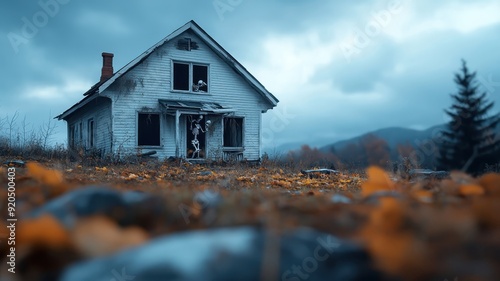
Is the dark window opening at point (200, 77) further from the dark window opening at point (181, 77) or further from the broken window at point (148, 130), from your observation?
the broken window at point (148, 130)

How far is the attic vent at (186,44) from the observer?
18.8 meters

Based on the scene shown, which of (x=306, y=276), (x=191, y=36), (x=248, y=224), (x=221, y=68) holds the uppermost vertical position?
(x=191, y=36)

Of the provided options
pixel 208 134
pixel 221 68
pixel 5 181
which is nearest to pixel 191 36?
pixel 221 68

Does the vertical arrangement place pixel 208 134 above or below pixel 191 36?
below

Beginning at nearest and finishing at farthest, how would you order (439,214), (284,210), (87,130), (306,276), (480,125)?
(306,276)
(439,214)
(284,210)
(87,130)
(480,125)

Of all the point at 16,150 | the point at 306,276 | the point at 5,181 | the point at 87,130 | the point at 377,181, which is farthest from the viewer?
the point at 87,130

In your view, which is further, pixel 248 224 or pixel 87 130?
pixel 87 130

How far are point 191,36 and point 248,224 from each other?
60.2 ft

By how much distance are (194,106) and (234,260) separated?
1723 centimetres

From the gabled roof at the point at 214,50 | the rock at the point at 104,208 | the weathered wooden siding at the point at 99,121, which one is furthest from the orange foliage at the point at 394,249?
the weathered wooden siding at the point at 99,121

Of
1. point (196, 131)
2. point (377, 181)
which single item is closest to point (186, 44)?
point (196, 131)

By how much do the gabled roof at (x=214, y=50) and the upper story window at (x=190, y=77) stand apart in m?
1.10

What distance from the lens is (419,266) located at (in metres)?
1.22

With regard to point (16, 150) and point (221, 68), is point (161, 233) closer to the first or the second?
point (16, 150)
